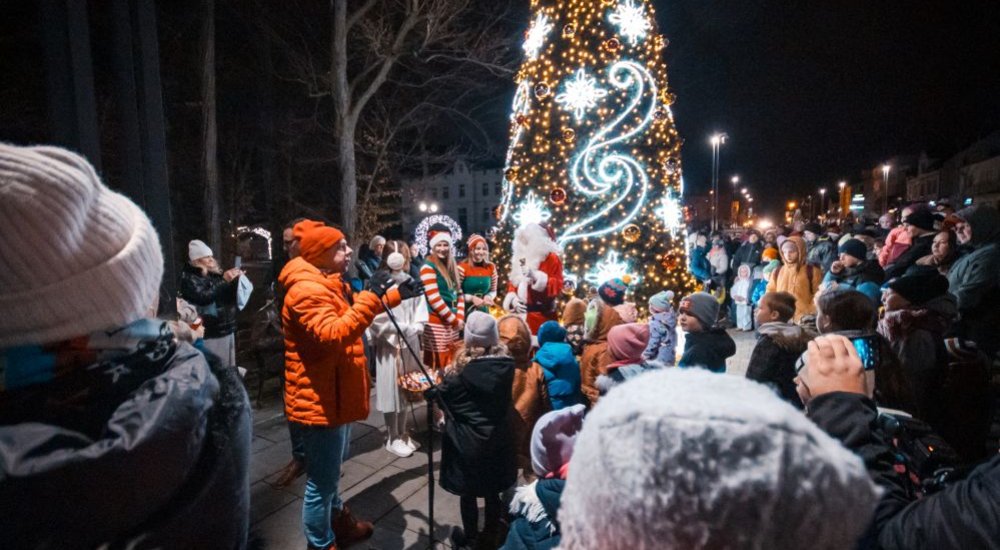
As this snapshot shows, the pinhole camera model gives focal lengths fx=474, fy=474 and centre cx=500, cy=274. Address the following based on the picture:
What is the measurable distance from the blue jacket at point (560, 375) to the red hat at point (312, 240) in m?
1.86

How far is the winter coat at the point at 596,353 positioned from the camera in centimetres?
412

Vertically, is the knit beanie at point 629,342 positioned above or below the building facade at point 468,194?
below

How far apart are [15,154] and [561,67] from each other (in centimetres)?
772

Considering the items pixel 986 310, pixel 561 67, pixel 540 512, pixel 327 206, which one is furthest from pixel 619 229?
pixel 327 206

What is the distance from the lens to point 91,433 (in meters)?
0.95

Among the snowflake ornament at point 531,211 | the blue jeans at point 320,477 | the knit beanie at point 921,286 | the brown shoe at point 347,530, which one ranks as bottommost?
the brown shoe at point 347,530

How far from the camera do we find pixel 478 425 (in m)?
3.04

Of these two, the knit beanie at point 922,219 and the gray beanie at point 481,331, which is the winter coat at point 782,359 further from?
the knit beanie at point 922,219

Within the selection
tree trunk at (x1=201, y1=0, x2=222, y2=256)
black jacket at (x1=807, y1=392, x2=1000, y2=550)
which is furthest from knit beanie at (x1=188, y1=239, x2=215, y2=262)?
black jacket at (x1=807, y1=392, x2=1000, y2=550)

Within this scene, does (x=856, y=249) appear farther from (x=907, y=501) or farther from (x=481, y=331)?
(x=907, y=501)

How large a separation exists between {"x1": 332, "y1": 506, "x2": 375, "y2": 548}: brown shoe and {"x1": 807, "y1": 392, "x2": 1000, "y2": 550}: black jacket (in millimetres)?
3009

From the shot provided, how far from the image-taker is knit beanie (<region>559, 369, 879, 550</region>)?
0.65 meters

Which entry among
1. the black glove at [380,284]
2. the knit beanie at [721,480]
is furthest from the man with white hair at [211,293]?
the knit beanie at [721,480]

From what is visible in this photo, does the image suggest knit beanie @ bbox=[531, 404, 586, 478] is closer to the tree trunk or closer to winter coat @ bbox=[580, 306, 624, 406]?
winter coat @ bbox=[580, 306, 624, 406]
